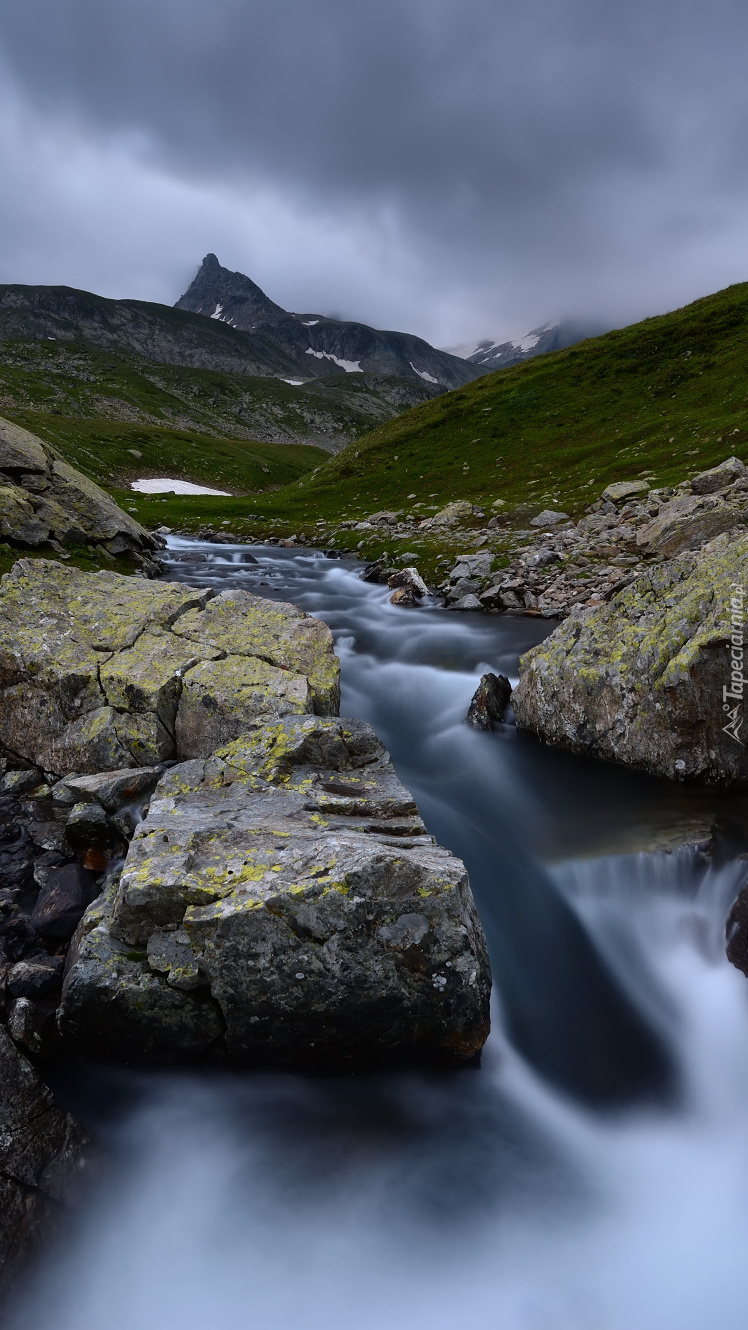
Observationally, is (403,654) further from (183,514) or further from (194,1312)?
(183,514)

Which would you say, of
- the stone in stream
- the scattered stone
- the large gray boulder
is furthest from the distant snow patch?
the large gray boulder

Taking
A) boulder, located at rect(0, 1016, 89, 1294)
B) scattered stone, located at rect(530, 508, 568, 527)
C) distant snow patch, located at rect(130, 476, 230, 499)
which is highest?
distant snow patch, located at rect(130, 476, 230, 499)

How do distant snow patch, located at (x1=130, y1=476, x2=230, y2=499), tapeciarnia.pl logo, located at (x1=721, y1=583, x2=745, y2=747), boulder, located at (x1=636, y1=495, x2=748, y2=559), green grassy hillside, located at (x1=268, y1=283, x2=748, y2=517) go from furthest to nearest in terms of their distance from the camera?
distant snow patch, located at (x1=130, y1=476, x2=230, y2=499)
green grassy hillside, located at (x1=268, y1=283, x2=748, y2=517)
boulder, located at (x1=636, y1=495, x2=748, y2=559)
tapeciarnia.pl logo, located at (x1=721, y1=583, x2=745, y2=747)

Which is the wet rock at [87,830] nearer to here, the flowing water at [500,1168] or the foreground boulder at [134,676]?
the foreground boulder at [134,676]

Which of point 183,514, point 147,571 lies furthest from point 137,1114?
point 183,514

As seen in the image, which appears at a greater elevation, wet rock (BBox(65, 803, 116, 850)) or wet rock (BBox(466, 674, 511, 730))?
wet rock (BBox(466, 674, 511, 730))

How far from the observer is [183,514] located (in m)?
60.5

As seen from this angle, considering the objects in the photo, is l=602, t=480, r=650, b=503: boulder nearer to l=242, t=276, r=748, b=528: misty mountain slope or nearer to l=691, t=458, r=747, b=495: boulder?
l=242, t=276, r=748, b=528: misty mountain slope

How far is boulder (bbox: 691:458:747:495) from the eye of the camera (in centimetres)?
2934

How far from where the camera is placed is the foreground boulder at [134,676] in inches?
394

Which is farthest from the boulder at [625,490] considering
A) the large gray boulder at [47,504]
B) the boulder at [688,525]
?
the large gray boulder at [47,504]

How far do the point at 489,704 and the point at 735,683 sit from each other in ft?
17.9

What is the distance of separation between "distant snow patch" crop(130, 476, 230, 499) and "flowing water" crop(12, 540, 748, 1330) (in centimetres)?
8755

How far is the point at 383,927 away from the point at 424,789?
6.27m
